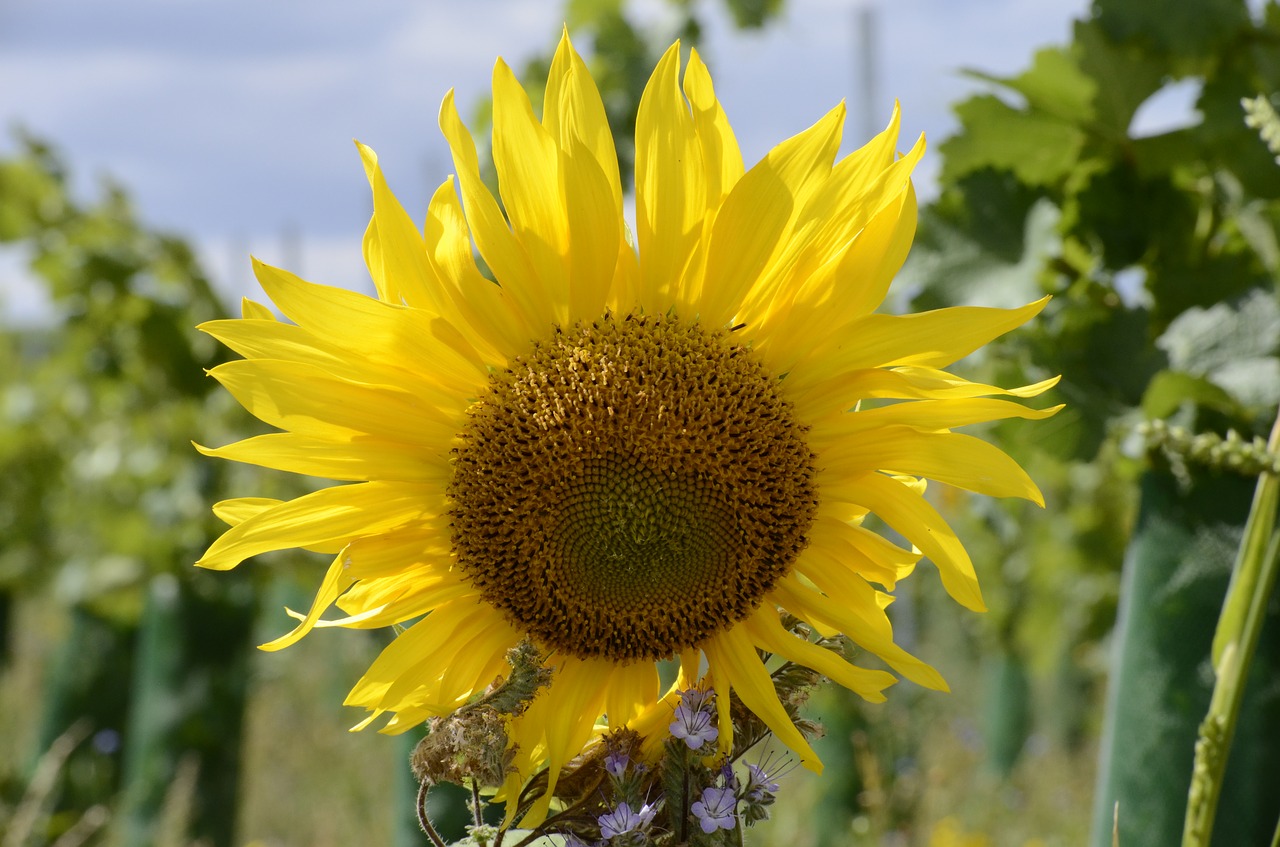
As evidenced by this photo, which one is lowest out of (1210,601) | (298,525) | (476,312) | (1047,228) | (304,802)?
(304,802)

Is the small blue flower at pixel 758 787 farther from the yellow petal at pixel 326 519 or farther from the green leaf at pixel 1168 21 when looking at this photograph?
the green leaf at pixel 1168 21

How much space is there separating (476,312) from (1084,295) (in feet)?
3.55

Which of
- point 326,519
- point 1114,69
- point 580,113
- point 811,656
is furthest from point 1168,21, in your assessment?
point 326,519

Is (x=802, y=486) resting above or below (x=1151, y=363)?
above

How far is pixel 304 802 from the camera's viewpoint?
6.27 meters

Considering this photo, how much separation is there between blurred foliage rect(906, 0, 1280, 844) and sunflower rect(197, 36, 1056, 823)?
66cm

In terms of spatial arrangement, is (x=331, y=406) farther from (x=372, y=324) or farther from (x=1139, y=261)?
(x=1139, y=261)

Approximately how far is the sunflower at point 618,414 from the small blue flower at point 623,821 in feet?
0.44

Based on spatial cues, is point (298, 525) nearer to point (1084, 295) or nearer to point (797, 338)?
point (797, 338)

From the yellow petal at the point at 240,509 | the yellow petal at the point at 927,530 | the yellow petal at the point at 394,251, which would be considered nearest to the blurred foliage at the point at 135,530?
the yellow petal at the point at 240,509

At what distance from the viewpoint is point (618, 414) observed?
→ 1228 mm

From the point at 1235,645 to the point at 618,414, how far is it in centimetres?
71

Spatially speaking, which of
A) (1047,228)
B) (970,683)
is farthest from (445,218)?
(970,683)

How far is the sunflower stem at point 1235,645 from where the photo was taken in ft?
4.16
